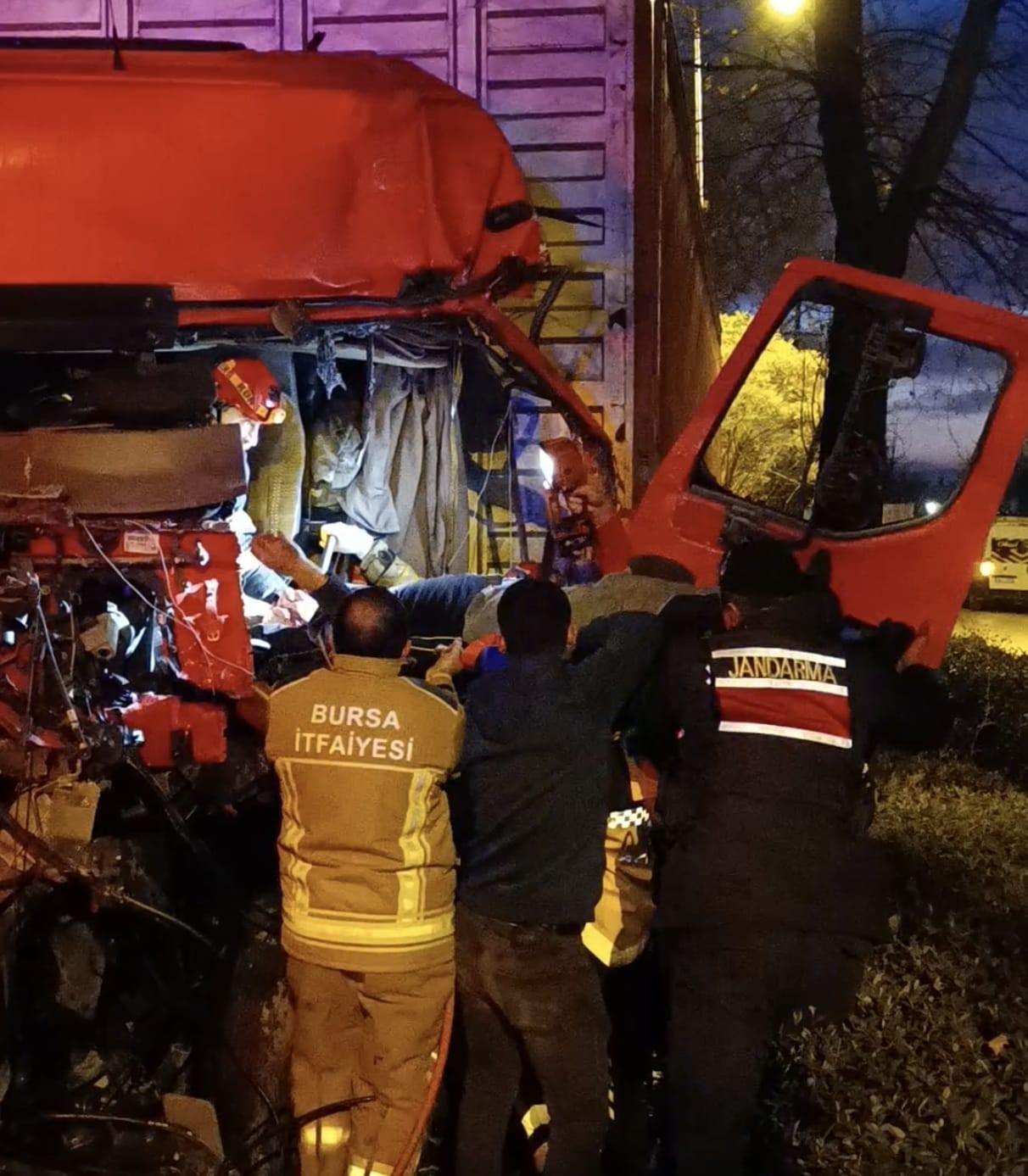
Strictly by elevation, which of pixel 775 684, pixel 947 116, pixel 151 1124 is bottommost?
pixel 151 1124

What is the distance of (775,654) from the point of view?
333 cm

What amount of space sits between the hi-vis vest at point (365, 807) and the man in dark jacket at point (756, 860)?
673 millimetres

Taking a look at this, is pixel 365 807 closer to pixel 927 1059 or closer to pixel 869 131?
pixel 927 1059

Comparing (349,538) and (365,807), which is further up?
(365,807)

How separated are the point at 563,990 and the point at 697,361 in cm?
947

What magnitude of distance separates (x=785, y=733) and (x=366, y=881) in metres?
1.15

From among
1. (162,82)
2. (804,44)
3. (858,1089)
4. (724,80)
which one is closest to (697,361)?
(804,44)

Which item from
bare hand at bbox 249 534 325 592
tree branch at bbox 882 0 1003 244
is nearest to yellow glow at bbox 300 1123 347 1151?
bare hand at bbox 249 534 325 592

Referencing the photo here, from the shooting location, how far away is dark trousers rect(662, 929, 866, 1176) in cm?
321

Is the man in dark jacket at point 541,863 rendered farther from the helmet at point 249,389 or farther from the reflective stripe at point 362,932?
the helmet at point 249,389

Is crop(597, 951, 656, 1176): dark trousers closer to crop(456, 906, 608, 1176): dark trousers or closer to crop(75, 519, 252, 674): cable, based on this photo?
crop(456, 906, 608, 1176): dark trousers

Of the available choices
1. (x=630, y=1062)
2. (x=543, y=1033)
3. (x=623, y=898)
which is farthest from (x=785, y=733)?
(x=630, y=1062)

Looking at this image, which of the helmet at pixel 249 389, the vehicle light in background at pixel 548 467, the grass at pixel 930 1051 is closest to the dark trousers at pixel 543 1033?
the grass at pixel 930 1051

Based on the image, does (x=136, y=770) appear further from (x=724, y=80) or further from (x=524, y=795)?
(x=724, y=80)
